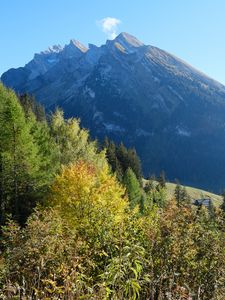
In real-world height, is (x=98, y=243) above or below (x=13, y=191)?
below

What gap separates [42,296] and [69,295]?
0.82 m

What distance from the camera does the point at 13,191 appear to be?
5231 cm

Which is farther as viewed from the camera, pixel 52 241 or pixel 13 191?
pixel 13 191

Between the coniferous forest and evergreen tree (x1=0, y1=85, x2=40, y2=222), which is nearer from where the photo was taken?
the coniferous forest

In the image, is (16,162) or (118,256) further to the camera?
(16,162)

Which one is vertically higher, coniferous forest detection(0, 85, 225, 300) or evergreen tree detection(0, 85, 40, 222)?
evergreen tree detection(0, 85, 40, 222)

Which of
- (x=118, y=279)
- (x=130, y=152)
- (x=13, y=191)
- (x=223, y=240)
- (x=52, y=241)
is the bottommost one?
(x=118, y=279)

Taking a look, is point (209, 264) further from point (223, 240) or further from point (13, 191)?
point (13, 191)

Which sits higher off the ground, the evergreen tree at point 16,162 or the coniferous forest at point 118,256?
the evergreen tree at point 16,162

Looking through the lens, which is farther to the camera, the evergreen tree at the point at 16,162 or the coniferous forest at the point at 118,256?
the evergreen tree at the point at 16,162

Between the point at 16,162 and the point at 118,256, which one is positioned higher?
the point at 16,162

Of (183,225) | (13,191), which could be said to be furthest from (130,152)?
(183,225)

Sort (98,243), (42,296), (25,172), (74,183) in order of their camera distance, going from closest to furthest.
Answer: (42,296) < (98,243) < (74,183) < (25,172)

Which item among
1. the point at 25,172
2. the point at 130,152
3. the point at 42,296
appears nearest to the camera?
the point at 42,296
